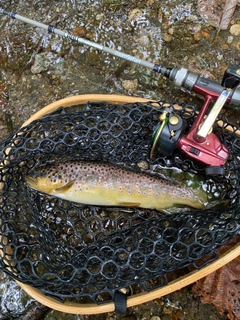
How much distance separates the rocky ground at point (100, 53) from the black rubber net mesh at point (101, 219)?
51 cm

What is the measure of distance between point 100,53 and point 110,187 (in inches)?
51.5

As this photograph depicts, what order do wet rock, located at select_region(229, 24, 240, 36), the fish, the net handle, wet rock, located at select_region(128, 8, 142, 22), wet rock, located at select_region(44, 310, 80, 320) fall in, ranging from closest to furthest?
the net handle
the fish
wet rock, located at select_region(44, 310, 80, 320)
wet rock, located at select_region(229, 24, 240, 36)
wet rock, located at select_region(128, 8, 142, 22)

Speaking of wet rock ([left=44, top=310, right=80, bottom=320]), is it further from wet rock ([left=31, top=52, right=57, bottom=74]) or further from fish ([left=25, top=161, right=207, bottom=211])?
wet rock ([left=31, top=52, right=57, bottom=74])

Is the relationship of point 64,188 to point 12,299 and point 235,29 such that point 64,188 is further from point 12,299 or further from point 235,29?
point 235,29

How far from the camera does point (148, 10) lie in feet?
10.6

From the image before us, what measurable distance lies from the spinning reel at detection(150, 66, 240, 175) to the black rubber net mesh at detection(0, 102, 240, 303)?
14cm

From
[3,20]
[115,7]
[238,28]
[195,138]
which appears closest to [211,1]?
[238,28]

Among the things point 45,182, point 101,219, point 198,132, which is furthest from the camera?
point 101,219

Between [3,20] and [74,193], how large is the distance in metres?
1.95

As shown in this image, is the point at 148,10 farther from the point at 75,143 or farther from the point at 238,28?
the point at 75,143

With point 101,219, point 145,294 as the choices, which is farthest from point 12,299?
point 145,294

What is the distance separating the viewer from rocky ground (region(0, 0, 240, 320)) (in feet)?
10.2

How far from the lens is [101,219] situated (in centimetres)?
282

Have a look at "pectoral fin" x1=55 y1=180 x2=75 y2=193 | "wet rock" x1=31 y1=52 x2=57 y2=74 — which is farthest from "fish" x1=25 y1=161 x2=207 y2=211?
"wet rock" x1=31 y1=52 x2=57 y2=74
